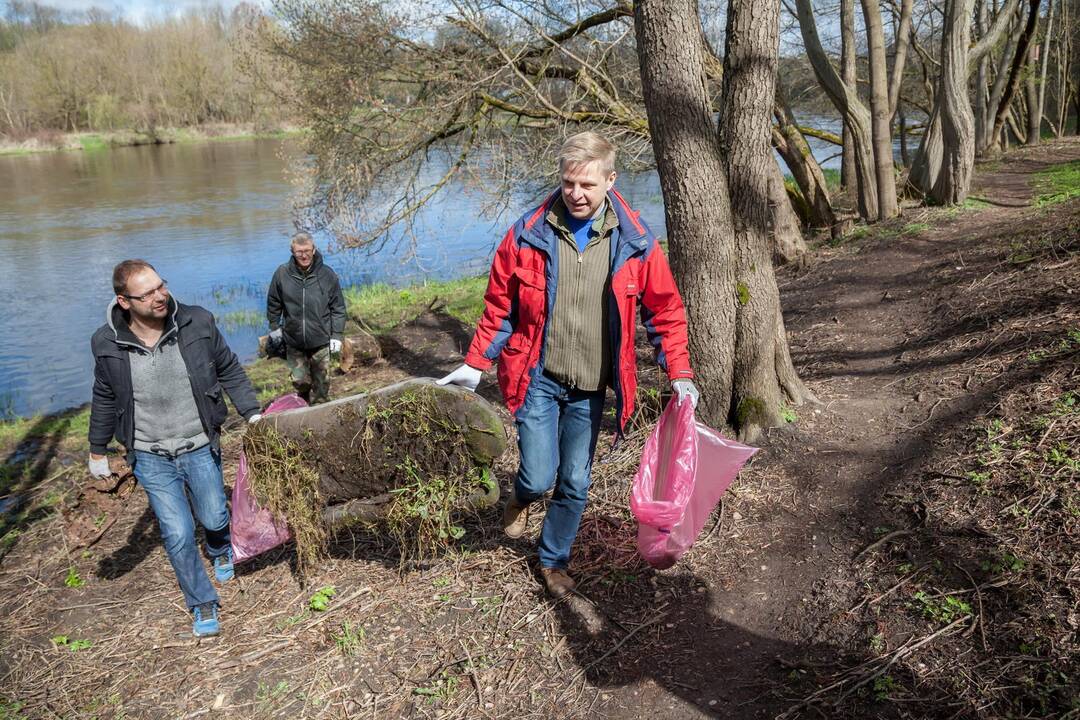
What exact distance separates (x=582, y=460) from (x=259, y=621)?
1777 mm

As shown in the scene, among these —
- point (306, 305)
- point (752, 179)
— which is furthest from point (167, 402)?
point (752, 179)

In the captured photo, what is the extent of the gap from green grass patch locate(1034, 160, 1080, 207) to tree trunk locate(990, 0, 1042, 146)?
2109 millimetres

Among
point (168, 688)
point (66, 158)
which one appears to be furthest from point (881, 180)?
point (66, 158)

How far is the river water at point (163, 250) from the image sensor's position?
10.9 m

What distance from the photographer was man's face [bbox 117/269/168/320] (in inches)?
122

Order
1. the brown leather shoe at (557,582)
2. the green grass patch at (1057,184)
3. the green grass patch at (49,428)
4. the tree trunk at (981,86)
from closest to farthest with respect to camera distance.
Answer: the brown leather shoe at (557,582) → the green grass patch at (49,428) → the green grass patch at (1057,184) → the tree trunk at (981,86)

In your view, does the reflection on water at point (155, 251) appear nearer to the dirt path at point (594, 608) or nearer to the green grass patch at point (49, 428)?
the green grass patch at point (49, 428)

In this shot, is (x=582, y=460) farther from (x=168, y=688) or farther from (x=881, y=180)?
(x=881, y=180)

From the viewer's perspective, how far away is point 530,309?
2920 millimetres

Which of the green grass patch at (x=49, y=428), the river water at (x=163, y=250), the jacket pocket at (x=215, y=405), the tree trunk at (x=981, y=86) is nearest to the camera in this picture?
the jacket pocket at (x=215, y=405)

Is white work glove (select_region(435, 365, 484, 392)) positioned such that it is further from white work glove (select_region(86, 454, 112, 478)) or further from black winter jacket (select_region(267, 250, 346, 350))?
black winter jacket (select_region(267, 250, 346, 350))

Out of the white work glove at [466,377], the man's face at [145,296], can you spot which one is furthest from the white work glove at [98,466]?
the white work glove at [466,377]

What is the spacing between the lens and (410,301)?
1206 cm

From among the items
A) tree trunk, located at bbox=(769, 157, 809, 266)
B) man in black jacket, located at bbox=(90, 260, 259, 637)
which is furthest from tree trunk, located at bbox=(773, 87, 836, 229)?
man in black jacket, located at bbox=(90, 260, 259, 637)
